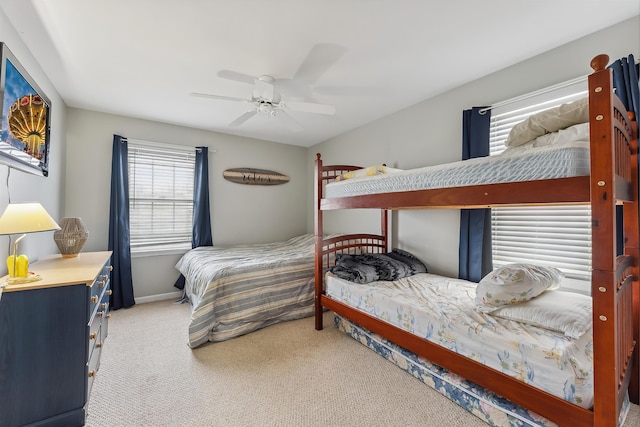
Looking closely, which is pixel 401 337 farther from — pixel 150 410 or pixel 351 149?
pixel 351 149

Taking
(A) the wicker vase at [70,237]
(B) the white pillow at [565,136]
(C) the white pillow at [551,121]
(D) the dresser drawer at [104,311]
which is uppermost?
(C) the white pillow at [551,121]

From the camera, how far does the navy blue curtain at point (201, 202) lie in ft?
12.8

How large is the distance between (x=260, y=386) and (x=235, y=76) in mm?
2547

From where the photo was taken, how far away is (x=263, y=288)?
281 centimetres

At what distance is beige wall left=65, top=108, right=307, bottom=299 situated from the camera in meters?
3.28

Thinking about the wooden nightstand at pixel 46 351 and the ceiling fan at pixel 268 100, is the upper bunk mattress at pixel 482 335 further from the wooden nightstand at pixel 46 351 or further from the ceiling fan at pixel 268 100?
the wooden nightstand at pixel 46 351

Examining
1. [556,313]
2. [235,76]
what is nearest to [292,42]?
[235,76]

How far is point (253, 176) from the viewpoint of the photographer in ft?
14.6

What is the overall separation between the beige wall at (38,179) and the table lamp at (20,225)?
1.10 feet

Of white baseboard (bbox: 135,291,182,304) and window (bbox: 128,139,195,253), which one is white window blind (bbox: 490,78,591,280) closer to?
window (bbox: 128,139,195,253)

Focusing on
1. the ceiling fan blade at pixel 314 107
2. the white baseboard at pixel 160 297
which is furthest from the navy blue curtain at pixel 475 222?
the white baseboard at pixel 160 297

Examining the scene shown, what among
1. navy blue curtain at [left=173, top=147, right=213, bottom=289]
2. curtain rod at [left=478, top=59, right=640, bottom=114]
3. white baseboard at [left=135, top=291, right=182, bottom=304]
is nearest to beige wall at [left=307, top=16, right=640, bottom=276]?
curtain rod at [left=478, top=59, right=640, bottom=114]

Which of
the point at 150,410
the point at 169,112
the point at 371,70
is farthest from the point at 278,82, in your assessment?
the point at 150,410

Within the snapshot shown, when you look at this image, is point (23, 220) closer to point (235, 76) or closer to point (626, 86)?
point (235, 76)
